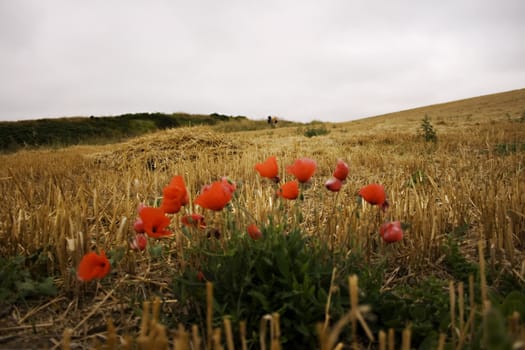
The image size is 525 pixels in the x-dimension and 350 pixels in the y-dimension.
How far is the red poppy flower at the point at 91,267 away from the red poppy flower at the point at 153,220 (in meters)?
0.18

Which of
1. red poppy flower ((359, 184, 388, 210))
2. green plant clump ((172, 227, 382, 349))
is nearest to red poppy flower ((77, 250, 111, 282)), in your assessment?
green plant clump ((172, 227, 382, 349))

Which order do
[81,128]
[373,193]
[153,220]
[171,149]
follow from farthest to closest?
[81,128], [171,149], [373,193], [153,220]

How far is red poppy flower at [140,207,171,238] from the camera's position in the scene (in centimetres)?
125

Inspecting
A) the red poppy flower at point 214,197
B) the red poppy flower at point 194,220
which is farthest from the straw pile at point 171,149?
the red poppy flower at point 214,197

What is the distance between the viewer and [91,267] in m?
1.13

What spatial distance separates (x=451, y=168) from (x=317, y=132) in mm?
9329

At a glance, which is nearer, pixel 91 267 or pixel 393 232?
pixel 91 267

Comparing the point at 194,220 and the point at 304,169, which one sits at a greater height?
the point at 304,169

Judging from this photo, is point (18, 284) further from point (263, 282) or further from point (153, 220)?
point (263, 282)

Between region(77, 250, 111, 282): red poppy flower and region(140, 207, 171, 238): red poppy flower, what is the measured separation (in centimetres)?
18

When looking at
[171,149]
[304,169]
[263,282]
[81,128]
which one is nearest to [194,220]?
[263,282]

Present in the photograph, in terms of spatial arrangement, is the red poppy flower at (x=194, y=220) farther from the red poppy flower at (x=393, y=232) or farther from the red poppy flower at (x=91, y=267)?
the red poppy flower at (x=393, y=232)

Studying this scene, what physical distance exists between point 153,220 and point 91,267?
0.26 m

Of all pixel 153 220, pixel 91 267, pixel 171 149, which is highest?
pixel 171 149
